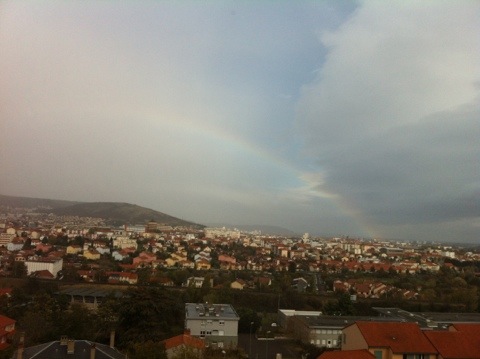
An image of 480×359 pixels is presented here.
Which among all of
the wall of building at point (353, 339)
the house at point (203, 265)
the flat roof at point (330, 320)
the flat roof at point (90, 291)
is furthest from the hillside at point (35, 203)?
the wall of building at point (353, 339)

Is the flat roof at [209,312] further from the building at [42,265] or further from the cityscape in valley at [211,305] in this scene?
the building at [42,265]

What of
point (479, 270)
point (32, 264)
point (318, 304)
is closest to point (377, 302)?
point (318, 304)

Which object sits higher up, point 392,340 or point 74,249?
point 392,340

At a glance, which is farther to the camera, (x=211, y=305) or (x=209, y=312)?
(x=211, y=305)

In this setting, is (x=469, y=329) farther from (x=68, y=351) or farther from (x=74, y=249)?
(x=74, y=249)

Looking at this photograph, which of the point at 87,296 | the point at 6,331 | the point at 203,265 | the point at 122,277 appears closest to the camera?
the point at 6,331

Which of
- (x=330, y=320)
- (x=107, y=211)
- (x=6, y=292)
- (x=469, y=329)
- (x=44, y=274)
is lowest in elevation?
(x=44, y=274)

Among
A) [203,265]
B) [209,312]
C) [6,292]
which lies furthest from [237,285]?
[6,292]

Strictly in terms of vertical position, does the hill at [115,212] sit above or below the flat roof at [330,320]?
above
